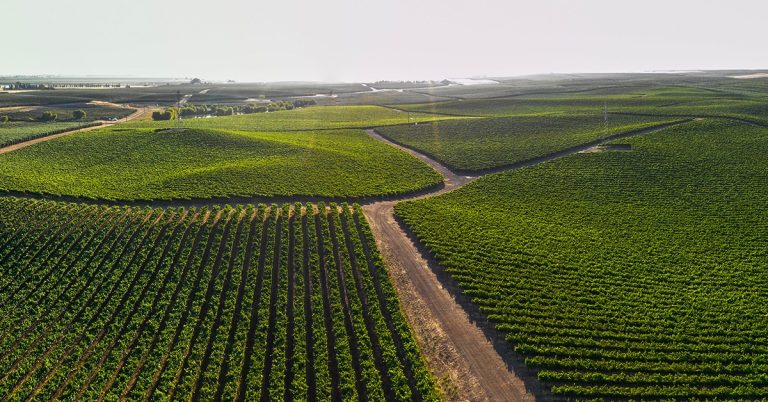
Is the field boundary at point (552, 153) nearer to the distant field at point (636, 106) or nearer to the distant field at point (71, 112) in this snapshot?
the distant field at point (636, 106)

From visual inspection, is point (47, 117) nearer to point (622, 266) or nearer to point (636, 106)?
point (622, 266)

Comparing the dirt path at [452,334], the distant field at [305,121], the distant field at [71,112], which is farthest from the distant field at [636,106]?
the distant field at [71,112]

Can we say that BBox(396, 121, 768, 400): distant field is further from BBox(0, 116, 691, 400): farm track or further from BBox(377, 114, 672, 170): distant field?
BBox(377, 114, 672, 170): distant field

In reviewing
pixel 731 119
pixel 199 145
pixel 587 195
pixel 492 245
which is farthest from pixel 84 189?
pixel 731 119

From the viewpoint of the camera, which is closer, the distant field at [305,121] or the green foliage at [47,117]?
the distant field at [305,121]

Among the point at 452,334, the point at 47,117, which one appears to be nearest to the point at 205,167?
the point at 452,334
